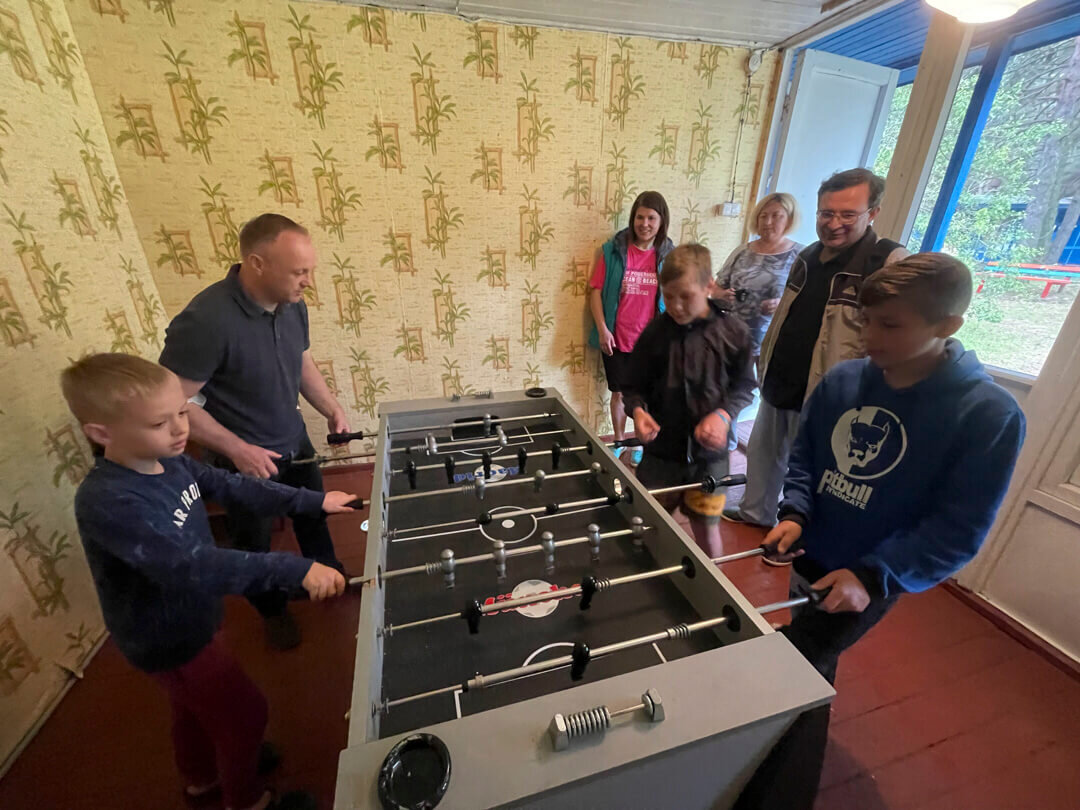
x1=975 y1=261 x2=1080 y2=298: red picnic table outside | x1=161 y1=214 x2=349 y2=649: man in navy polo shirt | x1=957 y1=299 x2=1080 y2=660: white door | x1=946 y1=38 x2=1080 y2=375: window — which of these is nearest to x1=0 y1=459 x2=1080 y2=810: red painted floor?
x1=957 y1=299 x2=1080 y2=660: white door

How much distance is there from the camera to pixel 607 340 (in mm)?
2703

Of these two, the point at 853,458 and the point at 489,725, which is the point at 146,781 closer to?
the point at 489,725

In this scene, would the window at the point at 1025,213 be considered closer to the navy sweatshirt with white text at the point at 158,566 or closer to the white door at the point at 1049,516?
the white door at the point at 1049,516

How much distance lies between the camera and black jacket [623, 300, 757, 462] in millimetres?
1510

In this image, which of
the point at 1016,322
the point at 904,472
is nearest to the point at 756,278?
the point at 1016,322

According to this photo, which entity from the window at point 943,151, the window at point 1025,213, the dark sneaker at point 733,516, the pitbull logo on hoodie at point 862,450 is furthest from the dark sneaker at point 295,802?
the window at point 943,151

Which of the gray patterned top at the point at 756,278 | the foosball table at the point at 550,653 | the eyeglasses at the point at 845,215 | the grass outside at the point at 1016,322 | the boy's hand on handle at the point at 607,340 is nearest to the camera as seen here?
the foosball table at the point at 550,653

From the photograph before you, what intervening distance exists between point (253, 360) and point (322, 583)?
84 centimetres

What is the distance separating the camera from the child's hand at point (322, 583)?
91cm

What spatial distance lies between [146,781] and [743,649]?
166 centimetres

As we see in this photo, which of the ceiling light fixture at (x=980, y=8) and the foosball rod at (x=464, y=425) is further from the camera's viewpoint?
the foosball rod at (x=464, y=425)

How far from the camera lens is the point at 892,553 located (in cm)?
94

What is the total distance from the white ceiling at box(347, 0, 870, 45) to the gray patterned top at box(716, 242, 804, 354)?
1082 mm

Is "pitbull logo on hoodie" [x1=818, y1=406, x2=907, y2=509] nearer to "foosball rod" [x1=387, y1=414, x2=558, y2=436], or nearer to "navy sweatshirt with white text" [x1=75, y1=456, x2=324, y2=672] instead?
"foosball rod" [x1=387, y1=414, x2=558, y2=436]
